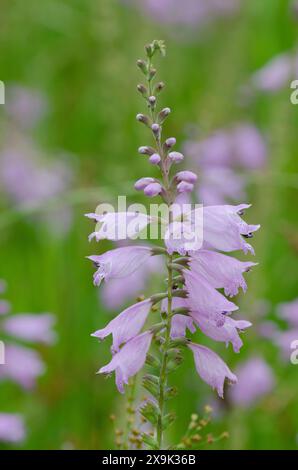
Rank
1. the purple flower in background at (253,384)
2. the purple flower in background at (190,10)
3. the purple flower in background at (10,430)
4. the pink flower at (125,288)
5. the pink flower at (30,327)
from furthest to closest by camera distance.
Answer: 1. the purple flower in background at (190,10)
2. the pink flower at (125,288)
3. the purple flower in background at (253,384)
4. the pink flower at (30,327)
5. the purple flower in background at (10,430)

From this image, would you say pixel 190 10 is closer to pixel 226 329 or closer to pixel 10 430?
pixel 10 430

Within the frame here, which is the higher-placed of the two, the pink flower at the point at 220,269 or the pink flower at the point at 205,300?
the pink flower at the point at 220,269

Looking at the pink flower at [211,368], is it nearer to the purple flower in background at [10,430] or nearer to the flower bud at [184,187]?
the flower bud at [184,187]

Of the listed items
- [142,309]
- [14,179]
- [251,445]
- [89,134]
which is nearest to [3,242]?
[14,179]

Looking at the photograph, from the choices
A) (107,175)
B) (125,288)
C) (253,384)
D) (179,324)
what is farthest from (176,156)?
(107,175)

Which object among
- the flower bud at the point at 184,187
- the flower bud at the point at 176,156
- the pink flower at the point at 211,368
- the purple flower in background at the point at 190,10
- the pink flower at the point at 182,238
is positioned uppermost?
the purple flower in background at the point at 190,10

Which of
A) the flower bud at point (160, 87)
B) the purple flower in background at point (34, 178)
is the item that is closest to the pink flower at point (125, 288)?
the purple flower in background at point (34, 178)

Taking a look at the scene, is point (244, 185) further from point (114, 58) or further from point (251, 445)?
point (251, 445)
